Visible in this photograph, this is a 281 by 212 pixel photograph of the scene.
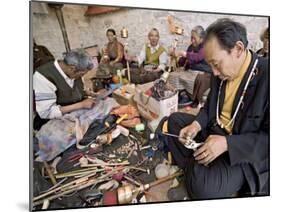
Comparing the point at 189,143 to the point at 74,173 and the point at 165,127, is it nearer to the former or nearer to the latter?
the point at 165,127

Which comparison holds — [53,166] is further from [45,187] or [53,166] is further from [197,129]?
[197,129]

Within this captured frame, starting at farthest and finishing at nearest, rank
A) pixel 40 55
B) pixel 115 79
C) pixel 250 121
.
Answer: pixel 250 121, pixel 115 79, pixel 40 55

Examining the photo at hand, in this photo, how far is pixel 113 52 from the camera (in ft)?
6.62

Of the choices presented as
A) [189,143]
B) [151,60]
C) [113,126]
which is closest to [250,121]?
[189,143]

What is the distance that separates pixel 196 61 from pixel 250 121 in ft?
1.30

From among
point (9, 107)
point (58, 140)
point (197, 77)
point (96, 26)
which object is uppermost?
point (96, 26)

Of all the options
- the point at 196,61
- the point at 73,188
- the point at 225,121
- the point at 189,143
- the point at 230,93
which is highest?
the point at 196,61

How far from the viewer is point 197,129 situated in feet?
7.03

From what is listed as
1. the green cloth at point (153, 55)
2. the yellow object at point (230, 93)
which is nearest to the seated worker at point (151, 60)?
the green cloth at point (153, 55)

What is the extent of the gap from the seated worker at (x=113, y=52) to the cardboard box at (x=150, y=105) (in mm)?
149

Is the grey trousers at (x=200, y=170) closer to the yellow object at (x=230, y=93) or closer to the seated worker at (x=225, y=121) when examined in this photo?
the seated worker at (x=225, y=121)

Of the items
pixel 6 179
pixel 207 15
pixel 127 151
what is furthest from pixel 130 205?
pixel 207 15

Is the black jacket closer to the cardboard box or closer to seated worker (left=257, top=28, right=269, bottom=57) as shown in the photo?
seated worker (left=257, top=28, right=269, bottom=57)

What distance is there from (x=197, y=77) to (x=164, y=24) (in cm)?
30
